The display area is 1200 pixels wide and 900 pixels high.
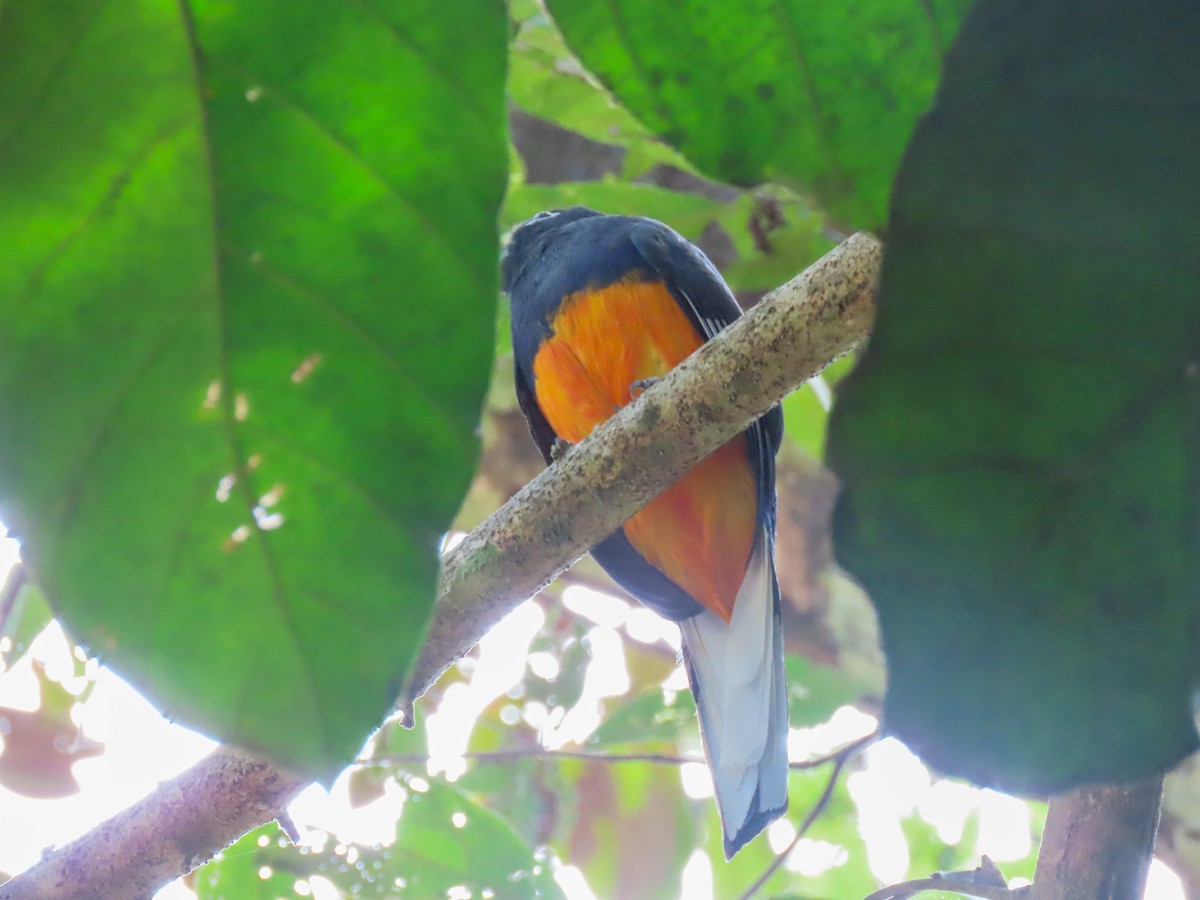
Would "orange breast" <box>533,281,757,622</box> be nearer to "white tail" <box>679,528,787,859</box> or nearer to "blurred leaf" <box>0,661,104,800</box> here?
"white tail" <box>679,528,787,859</box>

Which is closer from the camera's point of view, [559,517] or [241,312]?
[241,312]

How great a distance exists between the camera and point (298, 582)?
1.89 ft

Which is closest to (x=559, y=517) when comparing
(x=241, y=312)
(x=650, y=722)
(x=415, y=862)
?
(x=241, y=312)

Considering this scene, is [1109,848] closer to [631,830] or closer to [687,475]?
[687,475]

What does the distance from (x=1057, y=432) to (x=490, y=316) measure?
0.91 feet

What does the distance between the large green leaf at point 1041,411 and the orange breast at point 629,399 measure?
2588 millimetres

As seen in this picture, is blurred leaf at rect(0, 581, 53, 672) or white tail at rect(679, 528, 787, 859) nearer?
white tail at rect(679, 528, 787, 859)

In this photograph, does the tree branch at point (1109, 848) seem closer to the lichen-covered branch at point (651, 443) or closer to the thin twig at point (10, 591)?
the lichen-covered branch at point (651, 443)

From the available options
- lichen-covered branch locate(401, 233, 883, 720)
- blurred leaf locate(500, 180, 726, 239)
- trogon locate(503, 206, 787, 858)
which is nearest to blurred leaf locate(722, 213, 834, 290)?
trogon locate(503, 206, 787, 858)

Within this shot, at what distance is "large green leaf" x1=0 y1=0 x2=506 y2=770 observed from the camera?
566mm

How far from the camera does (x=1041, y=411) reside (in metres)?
0.49

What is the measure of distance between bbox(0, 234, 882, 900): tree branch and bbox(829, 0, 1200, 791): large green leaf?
0.78 m

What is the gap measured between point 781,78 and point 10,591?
11.7 feet

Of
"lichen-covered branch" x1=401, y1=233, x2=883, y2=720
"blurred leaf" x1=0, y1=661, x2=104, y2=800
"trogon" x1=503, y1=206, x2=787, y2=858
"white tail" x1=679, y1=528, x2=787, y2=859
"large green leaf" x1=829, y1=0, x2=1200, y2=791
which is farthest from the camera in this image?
"blurred leaf" x1=0, y1=661, x2=104, y2=800
